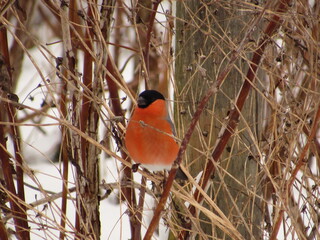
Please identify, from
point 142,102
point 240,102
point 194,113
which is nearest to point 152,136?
point 142,102

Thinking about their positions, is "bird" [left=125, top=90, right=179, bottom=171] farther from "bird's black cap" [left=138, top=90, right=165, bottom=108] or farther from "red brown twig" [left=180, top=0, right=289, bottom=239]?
"red brown twig" [left=180, top=0, right=289, bottom=239]

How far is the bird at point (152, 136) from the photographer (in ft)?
7.38

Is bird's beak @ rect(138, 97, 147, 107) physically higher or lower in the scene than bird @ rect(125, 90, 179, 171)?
higher

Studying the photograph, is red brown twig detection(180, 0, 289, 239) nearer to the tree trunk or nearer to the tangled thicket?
A: the tangled thicket

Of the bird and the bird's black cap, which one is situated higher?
the bird's black cap

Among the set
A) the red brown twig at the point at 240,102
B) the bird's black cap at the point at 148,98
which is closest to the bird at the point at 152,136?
the bird's black cap at the point at 148,98

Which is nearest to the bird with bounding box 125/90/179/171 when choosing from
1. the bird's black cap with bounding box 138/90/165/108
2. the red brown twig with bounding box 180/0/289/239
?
the bird's black cap with bounding box 138/90/165/108

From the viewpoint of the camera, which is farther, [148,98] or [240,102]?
[148,98]

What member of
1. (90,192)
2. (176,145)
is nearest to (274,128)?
(176,145)

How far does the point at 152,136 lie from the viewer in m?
2.26

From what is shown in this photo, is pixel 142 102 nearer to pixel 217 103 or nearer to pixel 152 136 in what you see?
pixel 152 136

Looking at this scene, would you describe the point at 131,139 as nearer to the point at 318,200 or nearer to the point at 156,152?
the point at 156,152

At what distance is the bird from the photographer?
88.5 inches

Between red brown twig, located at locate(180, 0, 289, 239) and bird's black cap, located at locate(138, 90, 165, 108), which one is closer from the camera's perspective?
red brown twig, located at locate(180, 0, 289, 239)
